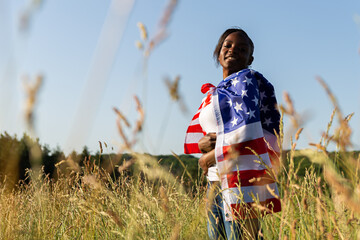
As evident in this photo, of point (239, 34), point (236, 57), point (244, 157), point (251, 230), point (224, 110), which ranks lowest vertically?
point (251, 230)

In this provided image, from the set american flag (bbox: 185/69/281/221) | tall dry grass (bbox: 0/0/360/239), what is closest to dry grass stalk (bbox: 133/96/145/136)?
tall dry grass (bbox: 0/0/360/239)

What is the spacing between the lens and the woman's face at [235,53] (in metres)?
2.44

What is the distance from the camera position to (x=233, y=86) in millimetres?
2217

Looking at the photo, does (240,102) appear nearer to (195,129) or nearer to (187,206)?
(195,129)

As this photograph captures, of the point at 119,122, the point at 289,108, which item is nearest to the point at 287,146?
the point at 289,108

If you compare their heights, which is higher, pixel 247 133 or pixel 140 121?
pixel 140 121

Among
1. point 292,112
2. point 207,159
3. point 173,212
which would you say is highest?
point 292,112

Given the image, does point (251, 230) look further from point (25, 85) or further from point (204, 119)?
point (25, 85)

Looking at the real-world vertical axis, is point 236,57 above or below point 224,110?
above

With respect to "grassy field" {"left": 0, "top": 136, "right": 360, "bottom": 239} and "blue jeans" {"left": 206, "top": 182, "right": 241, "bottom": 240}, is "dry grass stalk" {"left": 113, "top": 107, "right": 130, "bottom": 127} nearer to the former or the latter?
"grassy field" {"left": 0, "top": 136, "right": 360, "bottom": 239}

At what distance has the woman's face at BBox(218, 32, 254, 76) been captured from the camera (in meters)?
2.44

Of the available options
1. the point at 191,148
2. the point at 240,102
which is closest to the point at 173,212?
the point at 191,148

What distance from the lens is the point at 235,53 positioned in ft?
8.02

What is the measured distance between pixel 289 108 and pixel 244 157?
86 cm
